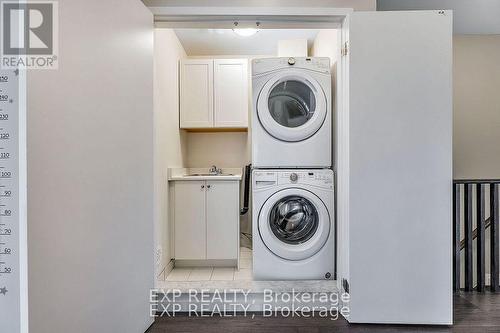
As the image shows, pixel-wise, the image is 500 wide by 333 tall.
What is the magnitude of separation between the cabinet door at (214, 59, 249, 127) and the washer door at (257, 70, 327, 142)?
3.03ft

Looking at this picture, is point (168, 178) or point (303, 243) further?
point (168, 178)

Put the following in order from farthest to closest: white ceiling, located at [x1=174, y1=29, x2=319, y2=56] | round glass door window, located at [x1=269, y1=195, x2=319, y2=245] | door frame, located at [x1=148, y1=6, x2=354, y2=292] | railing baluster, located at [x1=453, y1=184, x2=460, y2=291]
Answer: white ceiling, located at [x1=174, y1=29, x2=319, y2=56]
round glass door window, located at [x1=269, y1=195, x2=319, y2=245]
railing baluster, located at [x1=453, y1=184, x2=460, y2=291]
door frame, located at [x1=148, y1=6, x2=354, y2=292]

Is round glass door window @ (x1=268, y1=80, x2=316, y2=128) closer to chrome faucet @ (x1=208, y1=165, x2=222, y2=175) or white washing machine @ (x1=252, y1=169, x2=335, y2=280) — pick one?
white washing machine @ (x1=252, y1=169, x2=335, y2=280)

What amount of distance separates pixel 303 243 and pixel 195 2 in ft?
6.50

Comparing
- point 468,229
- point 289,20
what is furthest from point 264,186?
point 468,229

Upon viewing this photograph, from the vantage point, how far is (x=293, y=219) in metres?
2.65

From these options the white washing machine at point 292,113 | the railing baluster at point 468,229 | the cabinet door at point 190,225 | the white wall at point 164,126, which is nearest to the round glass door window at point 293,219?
the white washing machine at point 292,113

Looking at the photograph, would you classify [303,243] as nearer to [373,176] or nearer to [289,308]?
[289,308]

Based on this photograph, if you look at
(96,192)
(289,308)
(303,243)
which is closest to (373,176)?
(303,243)

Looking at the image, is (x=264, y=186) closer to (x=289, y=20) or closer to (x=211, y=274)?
(x=211, y=274)

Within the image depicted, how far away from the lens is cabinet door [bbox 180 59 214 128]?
347 centimetres

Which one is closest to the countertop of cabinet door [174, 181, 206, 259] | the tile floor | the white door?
cabinet door [174, 181, 206, 259]

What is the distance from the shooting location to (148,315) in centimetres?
195

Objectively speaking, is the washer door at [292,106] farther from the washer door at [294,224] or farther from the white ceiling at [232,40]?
the white ceiling at [232,40]
